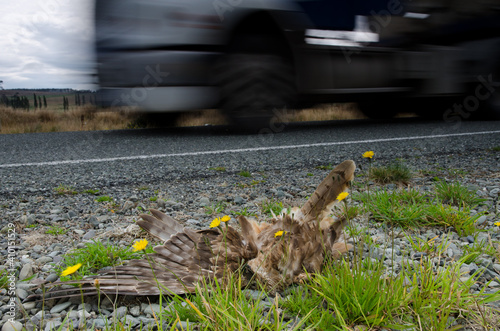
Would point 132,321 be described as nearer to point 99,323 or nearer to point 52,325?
point 99,323

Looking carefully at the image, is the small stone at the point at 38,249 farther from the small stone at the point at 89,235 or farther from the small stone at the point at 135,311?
the small stone at the point at 135,311

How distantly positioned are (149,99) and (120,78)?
1.53 ft

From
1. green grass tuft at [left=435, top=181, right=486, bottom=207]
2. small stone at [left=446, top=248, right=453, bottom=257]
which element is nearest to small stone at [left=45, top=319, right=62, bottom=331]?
small stone at [left=446, top=248, right=453, bottom=257]

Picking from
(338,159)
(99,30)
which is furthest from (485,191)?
(99,30)

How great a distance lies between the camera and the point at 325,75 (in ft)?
17.6

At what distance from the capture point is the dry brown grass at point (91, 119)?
7668 millimetres

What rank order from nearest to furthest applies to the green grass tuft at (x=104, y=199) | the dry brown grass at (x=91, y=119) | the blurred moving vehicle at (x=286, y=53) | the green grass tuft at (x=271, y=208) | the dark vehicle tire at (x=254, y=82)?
the green grass tuft at (x=271, y=208)
the green grass tuft at (x=104, y=199)
the blurred moving vehicle at (x=286, y=53)
the dark vehicle tire at (x=254, y=82)
the dry brown grass at (x=91, y=119)

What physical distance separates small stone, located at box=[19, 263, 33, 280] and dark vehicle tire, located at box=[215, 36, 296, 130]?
373 cm

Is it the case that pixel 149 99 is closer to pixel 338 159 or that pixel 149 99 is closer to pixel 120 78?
pixel 120 78

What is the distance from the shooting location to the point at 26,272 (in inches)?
54.8

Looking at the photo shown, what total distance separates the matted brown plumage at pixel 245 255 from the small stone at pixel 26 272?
0.26m

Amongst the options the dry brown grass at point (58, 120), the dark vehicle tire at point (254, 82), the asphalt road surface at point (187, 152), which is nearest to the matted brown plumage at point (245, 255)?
the asphalt road surface at point (187, 152)

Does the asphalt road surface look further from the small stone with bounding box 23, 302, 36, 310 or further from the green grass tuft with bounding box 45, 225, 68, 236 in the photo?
the small stone with bounding box 23, 302, 36, 310

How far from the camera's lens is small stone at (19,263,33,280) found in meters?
1.39
